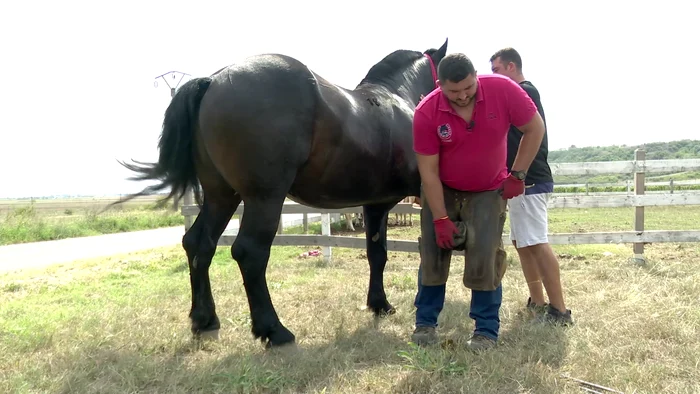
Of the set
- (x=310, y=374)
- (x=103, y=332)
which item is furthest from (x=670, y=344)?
(x=103, y=332)

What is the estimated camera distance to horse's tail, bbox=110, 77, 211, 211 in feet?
11.5

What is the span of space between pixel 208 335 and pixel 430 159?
2.22 m

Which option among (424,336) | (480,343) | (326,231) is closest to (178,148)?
(424,336)

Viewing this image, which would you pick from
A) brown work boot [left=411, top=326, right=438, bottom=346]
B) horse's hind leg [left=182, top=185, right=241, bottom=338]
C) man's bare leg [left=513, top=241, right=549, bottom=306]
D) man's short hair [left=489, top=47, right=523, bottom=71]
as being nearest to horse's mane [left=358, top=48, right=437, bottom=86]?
man's short hair [left=489, top=47, right=523, bottom=71]

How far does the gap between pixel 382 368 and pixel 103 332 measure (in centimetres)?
230

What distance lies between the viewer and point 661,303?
13.9ft

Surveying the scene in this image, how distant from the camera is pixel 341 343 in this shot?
11.6 feet

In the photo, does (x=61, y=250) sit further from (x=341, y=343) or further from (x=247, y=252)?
(x=341, y=343)

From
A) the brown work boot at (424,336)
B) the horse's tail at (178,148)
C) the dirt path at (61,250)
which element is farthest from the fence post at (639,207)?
the dirt path at (61,250)

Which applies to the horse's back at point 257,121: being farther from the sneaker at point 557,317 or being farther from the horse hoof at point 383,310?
the sneaker at point 557,317

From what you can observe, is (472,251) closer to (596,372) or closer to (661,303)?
(596,372)

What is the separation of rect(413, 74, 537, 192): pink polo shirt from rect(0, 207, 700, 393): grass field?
124 centimetres

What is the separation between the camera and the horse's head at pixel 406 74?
4816mm

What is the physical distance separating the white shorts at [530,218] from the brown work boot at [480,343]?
3.76ft
